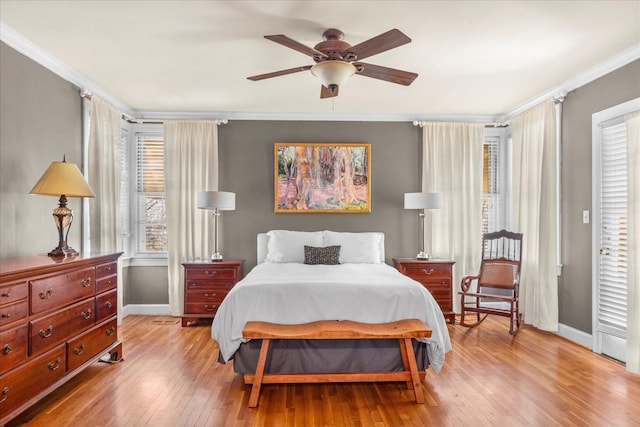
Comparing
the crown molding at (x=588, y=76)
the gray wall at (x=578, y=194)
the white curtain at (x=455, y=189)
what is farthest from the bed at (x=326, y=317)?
the crown molding at (x=588, y=76)

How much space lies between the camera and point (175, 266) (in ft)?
17.3

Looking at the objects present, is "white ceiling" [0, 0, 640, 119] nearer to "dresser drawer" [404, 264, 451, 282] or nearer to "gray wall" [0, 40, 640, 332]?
"gray wall" [0, 40, 640, 332]

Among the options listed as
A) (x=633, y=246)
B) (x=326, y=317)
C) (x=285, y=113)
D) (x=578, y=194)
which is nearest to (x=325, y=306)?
(x=326, y=317)

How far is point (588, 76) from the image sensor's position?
3.96 metres

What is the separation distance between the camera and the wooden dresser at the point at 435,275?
196 inches

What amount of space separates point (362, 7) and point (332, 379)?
2.62 m

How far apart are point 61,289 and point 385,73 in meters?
2.83

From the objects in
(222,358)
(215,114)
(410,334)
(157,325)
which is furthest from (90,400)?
(215,114)

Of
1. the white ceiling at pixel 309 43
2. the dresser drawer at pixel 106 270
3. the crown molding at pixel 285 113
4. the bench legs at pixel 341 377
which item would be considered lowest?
the bench legs at pixel 341 377

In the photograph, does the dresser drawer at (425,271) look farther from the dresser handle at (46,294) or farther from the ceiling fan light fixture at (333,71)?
the dresser handle at (46,294)

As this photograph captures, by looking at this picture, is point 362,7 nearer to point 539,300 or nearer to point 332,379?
point 332,379

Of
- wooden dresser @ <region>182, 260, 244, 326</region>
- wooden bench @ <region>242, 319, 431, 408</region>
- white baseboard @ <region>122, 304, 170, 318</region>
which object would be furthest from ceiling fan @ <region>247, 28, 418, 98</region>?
white baseboard @ <region>122, 304, 170, 318</region>

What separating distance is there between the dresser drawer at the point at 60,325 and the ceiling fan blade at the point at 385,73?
9.09ft

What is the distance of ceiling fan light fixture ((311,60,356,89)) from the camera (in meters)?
2.78
